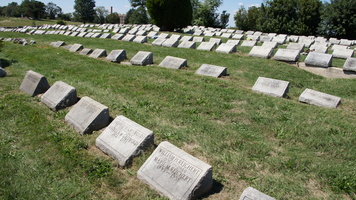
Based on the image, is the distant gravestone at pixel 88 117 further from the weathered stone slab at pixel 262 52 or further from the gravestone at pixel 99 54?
the weathered stone slab at pixel 262 52

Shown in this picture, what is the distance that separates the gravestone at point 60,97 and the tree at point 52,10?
7746 cm

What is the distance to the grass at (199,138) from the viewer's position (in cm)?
363

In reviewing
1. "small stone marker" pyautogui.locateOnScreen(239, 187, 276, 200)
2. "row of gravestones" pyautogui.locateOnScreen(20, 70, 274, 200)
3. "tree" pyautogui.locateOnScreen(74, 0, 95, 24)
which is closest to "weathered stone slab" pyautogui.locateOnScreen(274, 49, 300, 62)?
"row of gravestones" pyautogui.locateOnScreen(20, 70, 274, 200)

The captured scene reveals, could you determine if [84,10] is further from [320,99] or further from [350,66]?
[320,99]

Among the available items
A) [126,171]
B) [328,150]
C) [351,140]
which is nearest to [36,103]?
[126,171]

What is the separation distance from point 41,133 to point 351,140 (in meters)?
5.79

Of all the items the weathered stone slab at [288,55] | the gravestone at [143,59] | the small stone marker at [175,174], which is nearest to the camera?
the small stone marker at [175,174]

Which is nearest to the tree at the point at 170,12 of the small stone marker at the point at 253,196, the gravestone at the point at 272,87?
the gravestone at the point at 272,87

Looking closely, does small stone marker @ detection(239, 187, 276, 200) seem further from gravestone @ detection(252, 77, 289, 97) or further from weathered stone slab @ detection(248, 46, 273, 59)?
weathered stone slab @ detection(248, 46, 273, 59)

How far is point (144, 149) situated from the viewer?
4.26 metres

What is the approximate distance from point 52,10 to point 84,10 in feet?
80.4

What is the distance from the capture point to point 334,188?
356 cm

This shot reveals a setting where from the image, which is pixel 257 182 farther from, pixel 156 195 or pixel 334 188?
pixel 156 195

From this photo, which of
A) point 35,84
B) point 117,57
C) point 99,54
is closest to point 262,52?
point 117,57
